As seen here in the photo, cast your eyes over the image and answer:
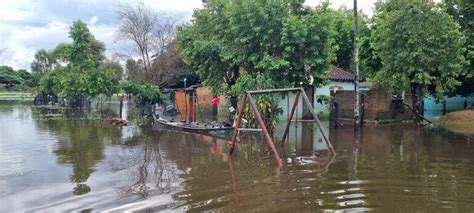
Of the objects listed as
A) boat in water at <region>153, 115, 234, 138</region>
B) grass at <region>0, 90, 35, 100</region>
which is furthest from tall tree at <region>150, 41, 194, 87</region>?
grass at <region>0, 90, 35, 100</region>

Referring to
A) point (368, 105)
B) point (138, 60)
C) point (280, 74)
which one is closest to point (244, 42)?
point (280, 74)

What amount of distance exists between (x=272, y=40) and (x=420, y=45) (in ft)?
27.4

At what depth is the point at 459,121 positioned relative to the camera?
1048 inches

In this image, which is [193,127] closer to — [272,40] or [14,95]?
[272,40]

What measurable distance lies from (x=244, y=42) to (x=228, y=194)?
14.8 m

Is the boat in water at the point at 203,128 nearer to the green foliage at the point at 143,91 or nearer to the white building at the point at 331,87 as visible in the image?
the white building at the point at 331,87

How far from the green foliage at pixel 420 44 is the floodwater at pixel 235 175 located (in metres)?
6.31

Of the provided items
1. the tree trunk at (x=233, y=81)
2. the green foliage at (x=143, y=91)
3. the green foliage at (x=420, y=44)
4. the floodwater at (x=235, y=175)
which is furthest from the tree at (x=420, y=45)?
the green foliage at (x=143, y=91)

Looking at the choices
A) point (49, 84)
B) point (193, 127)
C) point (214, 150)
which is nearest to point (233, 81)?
point (193, 127)

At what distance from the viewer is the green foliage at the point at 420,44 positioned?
2509 centimetres

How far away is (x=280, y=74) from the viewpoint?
23438mm

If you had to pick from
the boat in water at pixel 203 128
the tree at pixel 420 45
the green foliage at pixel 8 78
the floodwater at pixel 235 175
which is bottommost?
the floodwater at pixel 235 175

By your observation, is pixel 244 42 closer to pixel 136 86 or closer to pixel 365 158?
pixel 365 158

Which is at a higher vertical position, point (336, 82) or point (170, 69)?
point (170, 69)
